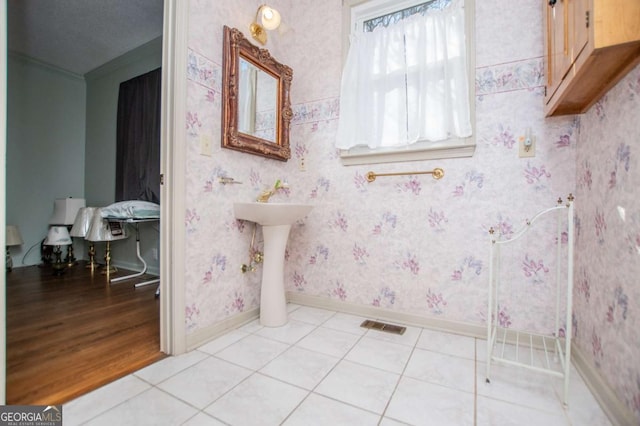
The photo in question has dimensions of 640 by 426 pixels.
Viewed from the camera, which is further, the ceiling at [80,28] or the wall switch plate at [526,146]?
the ceiling at [80,28]

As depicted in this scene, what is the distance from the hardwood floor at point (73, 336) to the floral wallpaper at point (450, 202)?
383 mm

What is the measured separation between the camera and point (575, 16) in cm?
102

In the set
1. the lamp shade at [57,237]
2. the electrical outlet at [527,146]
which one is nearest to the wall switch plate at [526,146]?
the electrical outlet at [527,146]

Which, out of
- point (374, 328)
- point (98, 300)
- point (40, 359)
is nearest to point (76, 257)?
point (98, 300)

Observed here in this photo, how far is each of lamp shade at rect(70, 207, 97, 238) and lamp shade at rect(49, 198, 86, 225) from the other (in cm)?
30

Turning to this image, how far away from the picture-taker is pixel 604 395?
42.0 inches

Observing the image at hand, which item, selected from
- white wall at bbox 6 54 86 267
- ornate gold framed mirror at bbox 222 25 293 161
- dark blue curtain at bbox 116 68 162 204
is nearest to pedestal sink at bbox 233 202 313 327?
ornate gold framed mirror at bbox 222 25 293 161

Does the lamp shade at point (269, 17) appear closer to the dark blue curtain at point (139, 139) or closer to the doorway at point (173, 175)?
the doorway at point (173, 175)

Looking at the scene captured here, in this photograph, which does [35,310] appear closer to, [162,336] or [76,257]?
[162,336]

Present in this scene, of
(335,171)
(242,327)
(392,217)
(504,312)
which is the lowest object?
(242,327)

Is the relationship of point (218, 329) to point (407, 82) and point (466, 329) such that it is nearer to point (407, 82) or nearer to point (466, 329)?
point (466, 329)

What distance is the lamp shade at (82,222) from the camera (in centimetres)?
315

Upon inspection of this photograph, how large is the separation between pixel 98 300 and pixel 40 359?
1005mm

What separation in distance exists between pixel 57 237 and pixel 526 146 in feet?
14.5
